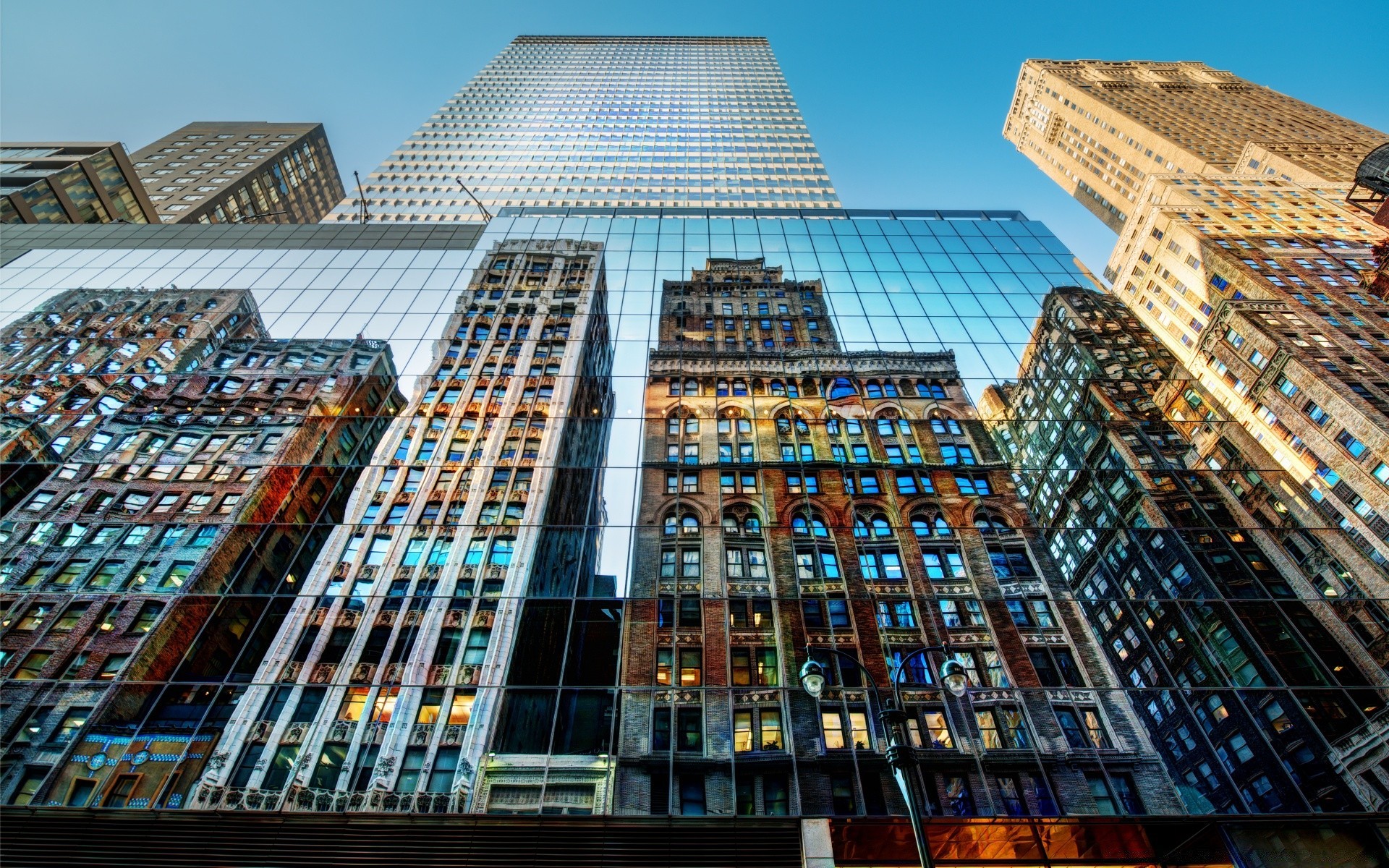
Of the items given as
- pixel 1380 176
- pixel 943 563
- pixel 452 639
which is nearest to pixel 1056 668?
pixel 943 563

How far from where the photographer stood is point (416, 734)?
21.1m

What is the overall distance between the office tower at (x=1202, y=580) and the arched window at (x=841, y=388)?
6056 mm

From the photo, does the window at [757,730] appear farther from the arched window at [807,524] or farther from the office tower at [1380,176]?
the office tower at [1380,176]

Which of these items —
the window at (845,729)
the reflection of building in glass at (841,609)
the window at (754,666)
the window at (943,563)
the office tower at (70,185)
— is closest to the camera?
the reflection of building in glass at (841,609)

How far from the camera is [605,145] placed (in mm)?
100250

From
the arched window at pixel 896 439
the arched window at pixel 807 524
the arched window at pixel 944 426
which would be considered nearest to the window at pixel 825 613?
the arched window at pixel 807 524

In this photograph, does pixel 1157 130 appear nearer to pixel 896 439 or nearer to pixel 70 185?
pixel 896 439

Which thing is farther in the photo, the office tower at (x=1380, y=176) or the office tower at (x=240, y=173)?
the office tower at (x=240, y=173)

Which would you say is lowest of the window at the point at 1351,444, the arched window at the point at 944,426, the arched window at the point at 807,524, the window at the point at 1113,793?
the window at the point at 1113,793

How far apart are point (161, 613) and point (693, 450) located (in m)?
19.5

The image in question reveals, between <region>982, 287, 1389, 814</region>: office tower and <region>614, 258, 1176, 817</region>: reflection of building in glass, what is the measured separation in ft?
7.29

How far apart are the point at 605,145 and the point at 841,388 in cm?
8044

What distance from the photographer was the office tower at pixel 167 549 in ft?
64.5

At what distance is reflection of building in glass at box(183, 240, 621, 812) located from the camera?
19.8 metres
